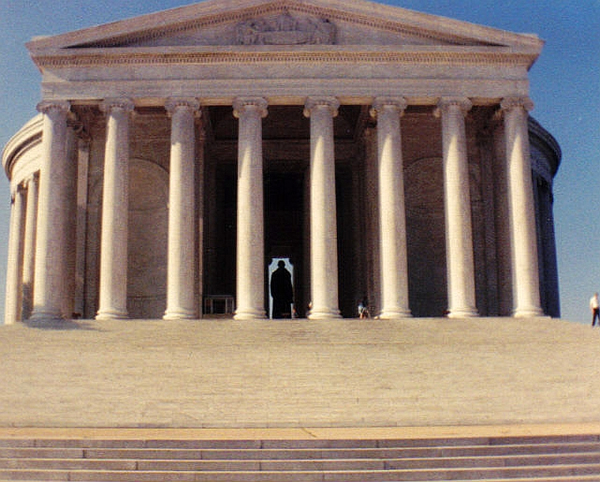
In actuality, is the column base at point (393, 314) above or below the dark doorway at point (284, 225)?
below

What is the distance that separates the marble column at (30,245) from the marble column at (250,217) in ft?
62.7

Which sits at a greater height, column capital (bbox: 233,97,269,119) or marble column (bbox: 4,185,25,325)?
column capital (bbox: 233,97,269,119)

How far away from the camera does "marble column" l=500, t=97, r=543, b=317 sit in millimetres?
47469

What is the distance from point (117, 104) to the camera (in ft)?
159

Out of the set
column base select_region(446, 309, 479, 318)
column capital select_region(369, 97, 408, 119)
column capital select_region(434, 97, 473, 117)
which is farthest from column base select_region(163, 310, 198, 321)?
column capital select_region(434, 97, 473, 117)

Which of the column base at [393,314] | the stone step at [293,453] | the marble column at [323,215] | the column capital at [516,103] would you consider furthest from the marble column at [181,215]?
the stone step at [293,453]

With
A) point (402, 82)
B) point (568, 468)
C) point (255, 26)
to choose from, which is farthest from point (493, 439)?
point (255, 26)

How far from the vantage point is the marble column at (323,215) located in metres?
46.8

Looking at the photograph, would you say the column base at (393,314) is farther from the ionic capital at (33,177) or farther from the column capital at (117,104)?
the ionic capital at (33,177)

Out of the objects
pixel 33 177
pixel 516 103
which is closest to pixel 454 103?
pixel 516 103

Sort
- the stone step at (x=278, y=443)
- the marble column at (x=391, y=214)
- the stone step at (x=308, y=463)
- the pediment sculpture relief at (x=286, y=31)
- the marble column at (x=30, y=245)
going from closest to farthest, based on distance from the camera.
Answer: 1. the stone step at (x=308, y=463)
2. the stone step at (x=278, y=443)
3. the marble column at (x=391, y=214)
4. the pediment sculpture relief at (x=286, y=31)
5. the marble column at (x=30, y=245)

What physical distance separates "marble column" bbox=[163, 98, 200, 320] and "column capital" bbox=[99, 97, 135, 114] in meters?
2.15

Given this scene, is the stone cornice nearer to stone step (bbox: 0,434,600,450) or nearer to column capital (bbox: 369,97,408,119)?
column capital (bbox: 369,97,408,119)

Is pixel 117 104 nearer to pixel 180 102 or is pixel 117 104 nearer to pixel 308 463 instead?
pixel 180 102
